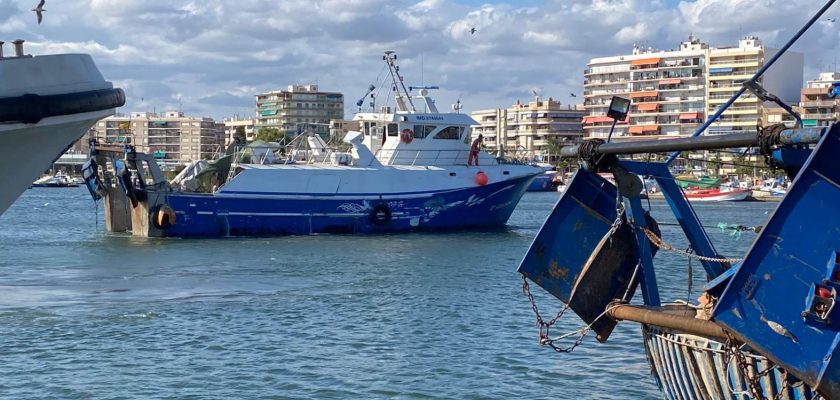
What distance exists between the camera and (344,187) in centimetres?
3569

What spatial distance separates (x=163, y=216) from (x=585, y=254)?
960 inches

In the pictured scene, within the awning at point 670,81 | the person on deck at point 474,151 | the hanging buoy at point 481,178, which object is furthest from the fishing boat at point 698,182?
the awning at point 670,81

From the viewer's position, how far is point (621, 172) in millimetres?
10531

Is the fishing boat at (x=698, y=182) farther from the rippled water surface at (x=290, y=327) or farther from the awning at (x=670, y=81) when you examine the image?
the awning at (x=670, y=81)

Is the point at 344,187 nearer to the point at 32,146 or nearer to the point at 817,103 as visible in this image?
the point at 32,146

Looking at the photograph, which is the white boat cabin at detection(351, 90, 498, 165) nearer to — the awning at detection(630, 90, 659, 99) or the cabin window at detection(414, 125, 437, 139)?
the cabin window at detection(414, 125, 437, 139)

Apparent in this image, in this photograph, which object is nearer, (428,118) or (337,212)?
(337,212)

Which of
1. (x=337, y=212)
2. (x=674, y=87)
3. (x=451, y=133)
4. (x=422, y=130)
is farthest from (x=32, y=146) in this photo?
(x=674, y=87)

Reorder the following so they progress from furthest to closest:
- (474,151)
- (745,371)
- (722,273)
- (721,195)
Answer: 1. (721,195)
2. (474,151)
3. (722,273)
4. (745,371)

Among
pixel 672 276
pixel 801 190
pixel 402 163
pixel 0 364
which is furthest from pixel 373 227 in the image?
pixel 801 190

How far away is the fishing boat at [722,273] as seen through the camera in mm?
7965

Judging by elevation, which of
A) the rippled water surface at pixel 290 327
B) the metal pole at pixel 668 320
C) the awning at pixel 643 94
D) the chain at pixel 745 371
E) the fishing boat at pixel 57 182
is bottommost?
the fishing boat at pixel 57 182

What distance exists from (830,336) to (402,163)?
30.1 meters

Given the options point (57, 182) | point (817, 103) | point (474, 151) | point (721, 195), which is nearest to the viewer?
point (474, 151)
